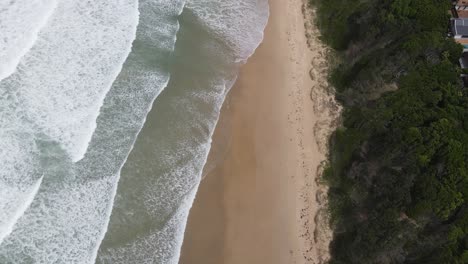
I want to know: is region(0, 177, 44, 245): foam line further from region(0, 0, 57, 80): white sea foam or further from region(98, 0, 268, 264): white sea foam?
region(0, 0, 57, 80): white sea foam

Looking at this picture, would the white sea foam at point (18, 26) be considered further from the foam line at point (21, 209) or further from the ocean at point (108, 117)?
the foam line at point (21, 209)

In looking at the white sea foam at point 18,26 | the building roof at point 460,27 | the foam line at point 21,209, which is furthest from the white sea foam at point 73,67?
the building roof at point 460,27

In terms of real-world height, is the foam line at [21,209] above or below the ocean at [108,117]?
below

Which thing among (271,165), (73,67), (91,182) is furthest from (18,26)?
(271,165)

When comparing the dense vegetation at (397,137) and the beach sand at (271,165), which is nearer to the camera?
the dense vegetation at (397,137)

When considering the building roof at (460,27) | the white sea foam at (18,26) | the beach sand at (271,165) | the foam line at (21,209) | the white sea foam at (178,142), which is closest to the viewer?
the foam line at (21,209)

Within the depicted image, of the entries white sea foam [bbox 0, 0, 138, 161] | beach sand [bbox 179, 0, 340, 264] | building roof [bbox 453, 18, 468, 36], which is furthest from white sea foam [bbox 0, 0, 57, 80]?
building roof [bbox 453, 18, 468, 36]

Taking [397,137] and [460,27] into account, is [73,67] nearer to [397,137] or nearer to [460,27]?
[397,137]
